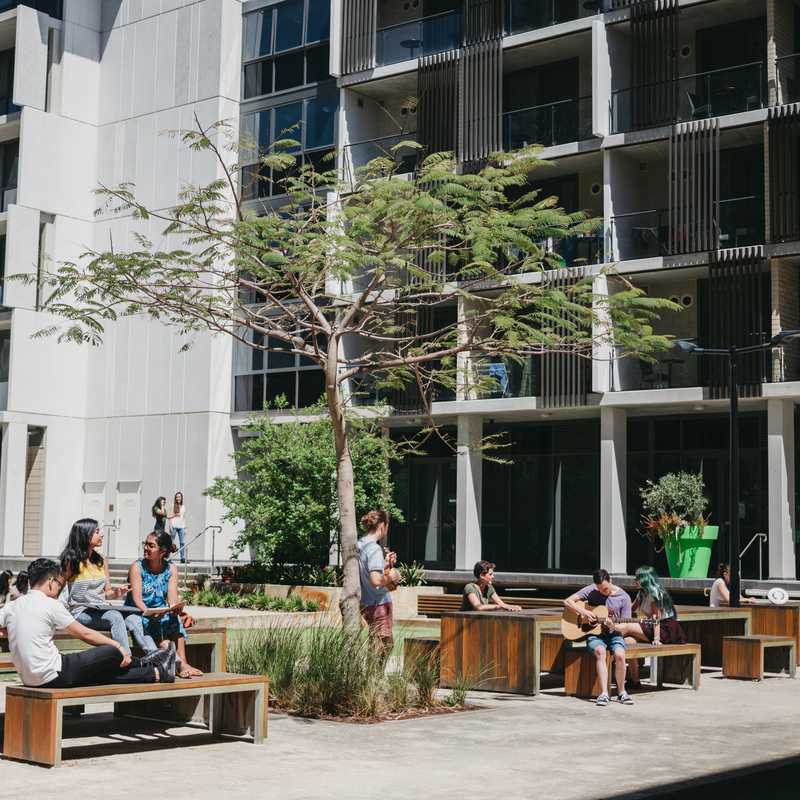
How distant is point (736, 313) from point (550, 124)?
708cm

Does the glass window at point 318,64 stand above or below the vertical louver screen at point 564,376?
above

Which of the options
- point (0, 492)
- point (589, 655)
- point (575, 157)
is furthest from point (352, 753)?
point (0, 492)

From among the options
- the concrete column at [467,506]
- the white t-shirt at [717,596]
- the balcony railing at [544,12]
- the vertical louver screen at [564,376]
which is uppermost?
the balcony railing at [544,12]

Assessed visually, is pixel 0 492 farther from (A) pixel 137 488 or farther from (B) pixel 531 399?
(B) pixel 531 399

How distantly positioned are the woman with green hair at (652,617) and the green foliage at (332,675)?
3.28 meters

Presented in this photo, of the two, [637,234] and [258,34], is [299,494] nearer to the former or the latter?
[637,234]

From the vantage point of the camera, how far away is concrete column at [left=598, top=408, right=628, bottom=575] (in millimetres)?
26906

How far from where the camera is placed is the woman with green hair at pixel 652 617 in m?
13.4

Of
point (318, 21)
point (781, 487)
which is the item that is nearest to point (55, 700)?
point (781, 487)

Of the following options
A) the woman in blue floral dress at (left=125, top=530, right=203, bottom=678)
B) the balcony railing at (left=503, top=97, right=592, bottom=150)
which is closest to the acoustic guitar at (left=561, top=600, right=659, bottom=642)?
the woman in blue floral dress at (left=125, top=530, right=203, bottom=678)

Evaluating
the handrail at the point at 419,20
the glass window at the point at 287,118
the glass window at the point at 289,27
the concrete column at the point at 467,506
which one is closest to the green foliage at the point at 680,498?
the concrete column at the point at 467,506

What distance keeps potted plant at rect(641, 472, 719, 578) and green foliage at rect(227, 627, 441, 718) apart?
14688 mm

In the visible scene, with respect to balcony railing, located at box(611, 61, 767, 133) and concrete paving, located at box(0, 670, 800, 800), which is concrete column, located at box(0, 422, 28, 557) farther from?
concrete paving, located at box(0, 670, 800, 800)

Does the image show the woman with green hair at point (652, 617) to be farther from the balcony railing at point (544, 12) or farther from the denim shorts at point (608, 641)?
the balcony railing at point (544, 12)
